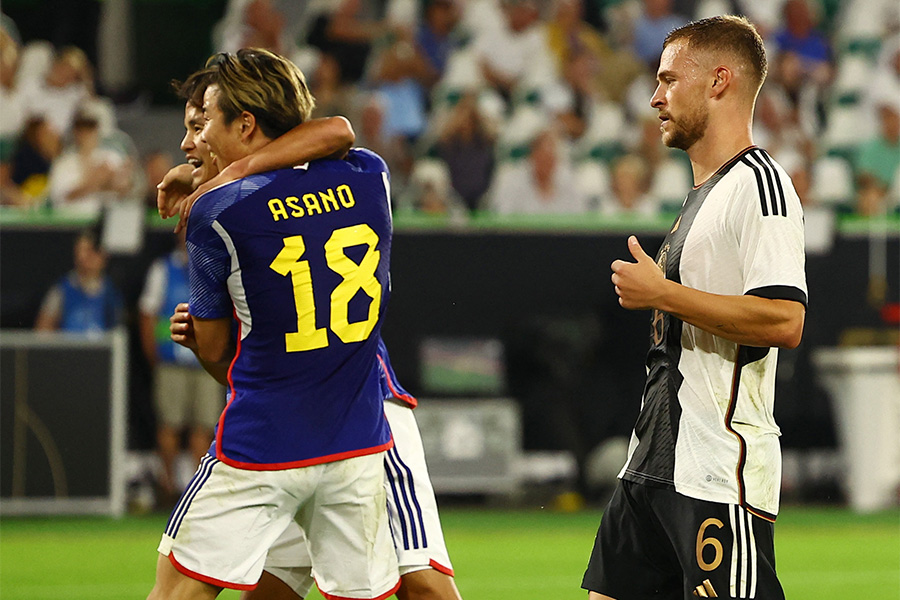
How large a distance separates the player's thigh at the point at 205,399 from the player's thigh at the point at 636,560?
699 centimetres

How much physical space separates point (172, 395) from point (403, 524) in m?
6.72

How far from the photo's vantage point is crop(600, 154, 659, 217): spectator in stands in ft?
39.4

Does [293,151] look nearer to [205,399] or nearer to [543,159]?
[205,399]

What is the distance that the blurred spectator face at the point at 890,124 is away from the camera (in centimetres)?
1302

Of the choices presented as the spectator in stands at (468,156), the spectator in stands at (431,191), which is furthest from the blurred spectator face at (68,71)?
the spectator in stands at (468,156)

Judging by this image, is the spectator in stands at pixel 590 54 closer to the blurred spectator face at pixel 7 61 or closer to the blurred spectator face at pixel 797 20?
the blurred spectator face at pixel 797 20

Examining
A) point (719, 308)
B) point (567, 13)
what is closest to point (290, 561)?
point (719, 308)

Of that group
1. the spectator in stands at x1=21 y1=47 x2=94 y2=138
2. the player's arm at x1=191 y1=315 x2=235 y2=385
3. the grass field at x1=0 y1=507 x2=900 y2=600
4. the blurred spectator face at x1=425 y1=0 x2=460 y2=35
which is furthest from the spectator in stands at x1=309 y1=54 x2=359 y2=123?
the player's arm at x1=191 y1=315 x2=235 y2=385

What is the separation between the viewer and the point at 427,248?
1061cm

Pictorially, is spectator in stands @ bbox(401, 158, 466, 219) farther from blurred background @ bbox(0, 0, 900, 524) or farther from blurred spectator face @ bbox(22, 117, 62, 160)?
blurred spectator face @ bbox(22, 117, 62, 160)

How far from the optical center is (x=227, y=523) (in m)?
3.57

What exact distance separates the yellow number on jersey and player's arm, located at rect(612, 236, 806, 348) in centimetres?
79

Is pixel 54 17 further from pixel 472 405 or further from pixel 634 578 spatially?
pixel 634 578

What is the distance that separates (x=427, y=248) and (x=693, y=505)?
7.29 m
